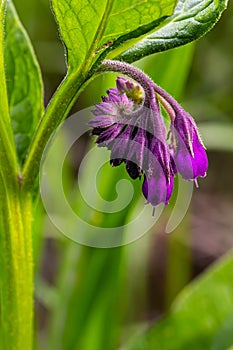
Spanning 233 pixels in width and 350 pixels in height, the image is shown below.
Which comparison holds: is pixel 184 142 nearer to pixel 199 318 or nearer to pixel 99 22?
pixel 99 22

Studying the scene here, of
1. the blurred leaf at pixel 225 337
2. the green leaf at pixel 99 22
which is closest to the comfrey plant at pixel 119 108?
the green leaf at pixel 99 22

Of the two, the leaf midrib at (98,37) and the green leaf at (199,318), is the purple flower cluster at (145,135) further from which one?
the green leaf at (199,318)

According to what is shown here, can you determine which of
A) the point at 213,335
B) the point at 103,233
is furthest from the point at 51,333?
the point at 213,335

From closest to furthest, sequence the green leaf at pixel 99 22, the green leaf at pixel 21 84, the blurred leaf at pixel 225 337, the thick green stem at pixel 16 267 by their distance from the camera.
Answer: the green leaf at pixel 99 22
the thick green stem at pixel 16 267
the green leaf at pixel 21 84
the blurred leaf at pixel 225 337

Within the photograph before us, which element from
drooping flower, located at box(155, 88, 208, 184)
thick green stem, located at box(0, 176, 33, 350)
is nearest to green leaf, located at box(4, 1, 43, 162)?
thick green stem, located at box(0, 176, 33, 350)

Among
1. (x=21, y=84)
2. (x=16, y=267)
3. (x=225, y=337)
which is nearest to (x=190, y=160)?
(x=16, y=267)

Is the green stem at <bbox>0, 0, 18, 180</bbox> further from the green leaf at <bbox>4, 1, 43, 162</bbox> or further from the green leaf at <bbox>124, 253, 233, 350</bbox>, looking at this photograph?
the green leaf at <bbox>124, 253, 233, 350</bbox>
